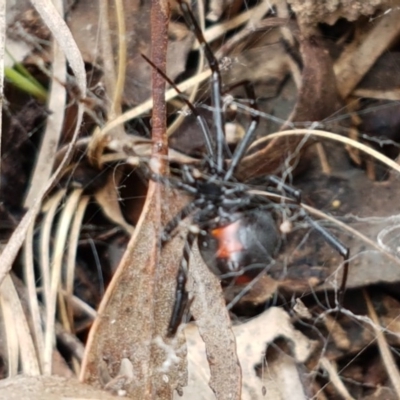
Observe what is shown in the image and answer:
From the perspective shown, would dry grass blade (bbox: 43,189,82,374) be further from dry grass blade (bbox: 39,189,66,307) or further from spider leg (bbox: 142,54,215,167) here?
spider leg (bbox: 142,54,215,167)

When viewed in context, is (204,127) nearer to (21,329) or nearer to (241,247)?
(241,247)

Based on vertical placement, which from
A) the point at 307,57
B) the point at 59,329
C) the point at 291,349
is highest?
the point at 307,57

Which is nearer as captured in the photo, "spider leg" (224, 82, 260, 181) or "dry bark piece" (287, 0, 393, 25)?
"dry bark piece" (287, 0, 393, 25)

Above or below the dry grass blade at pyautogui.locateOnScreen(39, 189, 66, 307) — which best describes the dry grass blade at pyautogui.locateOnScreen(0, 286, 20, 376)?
below

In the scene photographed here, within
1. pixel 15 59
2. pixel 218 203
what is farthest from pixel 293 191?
pixel 15 59

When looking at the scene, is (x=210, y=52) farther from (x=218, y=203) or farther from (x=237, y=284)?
(x=237, y=284)

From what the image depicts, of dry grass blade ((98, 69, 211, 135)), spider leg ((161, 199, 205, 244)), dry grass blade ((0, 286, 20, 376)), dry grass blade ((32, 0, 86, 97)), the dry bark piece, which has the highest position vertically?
dry grass blade ((32, 0, 86, 97))

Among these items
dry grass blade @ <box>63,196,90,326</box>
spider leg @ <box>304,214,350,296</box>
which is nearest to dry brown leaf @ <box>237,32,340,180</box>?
spider leg @ <box>304,214,350,296</box>

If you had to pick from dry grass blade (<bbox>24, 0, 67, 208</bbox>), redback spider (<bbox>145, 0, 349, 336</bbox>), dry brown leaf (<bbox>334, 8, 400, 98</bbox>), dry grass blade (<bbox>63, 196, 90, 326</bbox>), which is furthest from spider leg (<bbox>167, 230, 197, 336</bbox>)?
dry brown leaf (<bbox>334, 8, 400, 98</bbox>)
